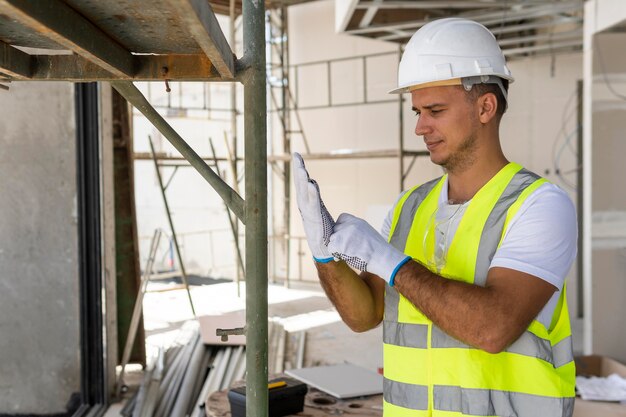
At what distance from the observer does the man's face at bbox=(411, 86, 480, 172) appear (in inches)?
71.5

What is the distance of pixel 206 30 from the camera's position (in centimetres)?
120

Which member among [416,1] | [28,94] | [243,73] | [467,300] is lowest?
[467,300]

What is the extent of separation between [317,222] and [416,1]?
14.0 feet

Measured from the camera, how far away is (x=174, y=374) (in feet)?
17.9

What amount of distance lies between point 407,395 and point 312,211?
578mm

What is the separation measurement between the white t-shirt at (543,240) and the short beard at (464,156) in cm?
24

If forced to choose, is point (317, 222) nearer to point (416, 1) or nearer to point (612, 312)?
point (612, 312)

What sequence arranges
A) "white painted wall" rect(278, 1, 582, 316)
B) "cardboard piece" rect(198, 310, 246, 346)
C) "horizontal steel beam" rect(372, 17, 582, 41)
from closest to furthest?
"cardboard piece" rect(198, 310, 246, 346), "horizontal steel beam" rect(372, 17, 582, 41), "white painted wall" rect(278, 1, 582, 316)

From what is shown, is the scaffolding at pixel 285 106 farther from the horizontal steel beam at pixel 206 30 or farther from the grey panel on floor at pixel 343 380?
the horizontal steel beam at pixel 206 30

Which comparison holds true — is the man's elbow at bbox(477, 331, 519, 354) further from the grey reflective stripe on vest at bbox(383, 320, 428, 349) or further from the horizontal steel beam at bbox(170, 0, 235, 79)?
the horizontal steel beam at bbox(170, 0, 235, 79)

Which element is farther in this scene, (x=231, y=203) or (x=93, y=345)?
(x=93, y=345)

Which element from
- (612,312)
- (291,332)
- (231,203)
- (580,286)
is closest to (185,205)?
(291,332)

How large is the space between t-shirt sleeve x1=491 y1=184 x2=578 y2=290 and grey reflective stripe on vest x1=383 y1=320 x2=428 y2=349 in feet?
1.02

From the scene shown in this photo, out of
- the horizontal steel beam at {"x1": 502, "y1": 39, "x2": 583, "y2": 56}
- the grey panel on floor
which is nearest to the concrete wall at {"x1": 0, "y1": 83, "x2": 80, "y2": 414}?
the grey panel on floor
